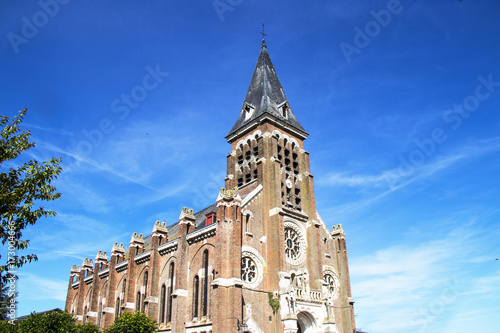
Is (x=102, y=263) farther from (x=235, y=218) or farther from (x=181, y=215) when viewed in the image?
(x=235, y=218)

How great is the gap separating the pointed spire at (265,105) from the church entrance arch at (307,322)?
63.8 ft

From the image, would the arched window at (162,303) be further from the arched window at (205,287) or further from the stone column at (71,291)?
the stone column at (71,291)

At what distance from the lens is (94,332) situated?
32062 mm

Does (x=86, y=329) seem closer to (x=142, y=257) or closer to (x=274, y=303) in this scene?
(x=142, y=257)

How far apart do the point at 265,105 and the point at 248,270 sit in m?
19.0

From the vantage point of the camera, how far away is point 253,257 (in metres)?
33.9

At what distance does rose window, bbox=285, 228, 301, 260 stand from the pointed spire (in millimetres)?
11953

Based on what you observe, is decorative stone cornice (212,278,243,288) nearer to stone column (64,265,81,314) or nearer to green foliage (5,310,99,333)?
green foliage (5,310,99,333)

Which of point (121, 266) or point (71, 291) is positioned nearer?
point (121, 266)

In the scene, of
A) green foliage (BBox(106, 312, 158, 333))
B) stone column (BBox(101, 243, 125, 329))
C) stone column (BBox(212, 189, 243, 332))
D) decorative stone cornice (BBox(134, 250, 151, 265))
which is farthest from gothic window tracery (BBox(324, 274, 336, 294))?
stone column (BBox(101, 243, 125, 329))

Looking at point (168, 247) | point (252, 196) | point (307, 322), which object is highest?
point (252, 196)

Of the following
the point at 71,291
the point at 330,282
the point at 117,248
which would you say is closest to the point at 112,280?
the point at 117,248

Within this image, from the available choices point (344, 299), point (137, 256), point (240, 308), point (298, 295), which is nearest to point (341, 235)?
point (344, 299)

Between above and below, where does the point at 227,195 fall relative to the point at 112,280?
above
